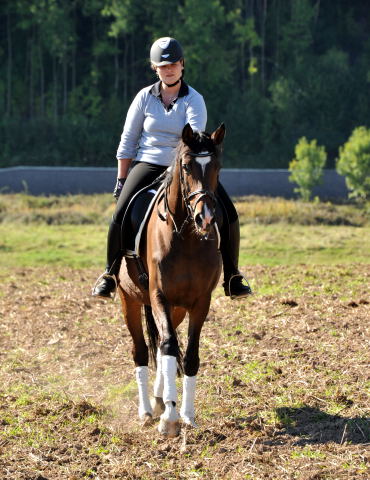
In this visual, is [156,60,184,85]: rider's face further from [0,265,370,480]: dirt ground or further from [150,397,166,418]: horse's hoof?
[0,265,370,480]: dirt ground

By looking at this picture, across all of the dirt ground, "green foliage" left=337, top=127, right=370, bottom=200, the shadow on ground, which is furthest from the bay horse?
"green foliage" left=337, top=127, right=370, bottom=200

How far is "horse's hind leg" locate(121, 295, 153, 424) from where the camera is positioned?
8766 mm

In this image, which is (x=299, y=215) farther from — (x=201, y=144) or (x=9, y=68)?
(x=9, y=68)

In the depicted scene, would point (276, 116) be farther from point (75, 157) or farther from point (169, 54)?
point (169, 54)

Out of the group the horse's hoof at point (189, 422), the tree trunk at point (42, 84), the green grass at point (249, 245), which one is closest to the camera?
the horse's hoof at point (189, 422)

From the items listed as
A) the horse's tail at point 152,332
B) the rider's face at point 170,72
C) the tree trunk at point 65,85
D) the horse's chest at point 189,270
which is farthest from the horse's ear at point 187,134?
the tree trunk at point 65,85

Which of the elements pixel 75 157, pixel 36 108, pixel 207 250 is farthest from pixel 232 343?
pixel 36 108

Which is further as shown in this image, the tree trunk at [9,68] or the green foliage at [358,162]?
the tree trunk at [9,68]

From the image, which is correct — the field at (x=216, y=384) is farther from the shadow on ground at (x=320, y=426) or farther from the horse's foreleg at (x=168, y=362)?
the horse's foreleg at (x=168, y=362)

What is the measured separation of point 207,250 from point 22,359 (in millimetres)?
4711

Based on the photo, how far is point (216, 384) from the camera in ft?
31.9

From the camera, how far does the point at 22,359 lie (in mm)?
11617

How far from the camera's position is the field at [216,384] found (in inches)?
290

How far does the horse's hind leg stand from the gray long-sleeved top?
1.60 meters
